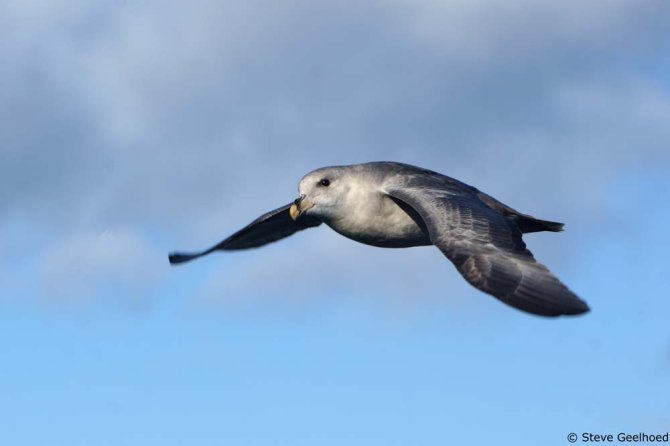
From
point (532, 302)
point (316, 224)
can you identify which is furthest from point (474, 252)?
point (316, 224)

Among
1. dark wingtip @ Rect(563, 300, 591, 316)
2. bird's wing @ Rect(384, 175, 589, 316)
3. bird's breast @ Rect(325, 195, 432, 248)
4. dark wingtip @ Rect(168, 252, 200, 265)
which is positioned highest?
dark wingtip @ Rect(168, 252, 200, 265)

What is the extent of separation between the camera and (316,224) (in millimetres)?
19891

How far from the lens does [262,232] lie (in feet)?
66.3

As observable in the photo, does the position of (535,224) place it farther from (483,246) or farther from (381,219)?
(483,246)

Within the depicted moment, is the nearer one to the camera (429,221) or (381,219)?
(429,221)

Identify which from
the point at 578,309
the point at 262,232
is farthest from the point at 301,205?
the point at 578,309

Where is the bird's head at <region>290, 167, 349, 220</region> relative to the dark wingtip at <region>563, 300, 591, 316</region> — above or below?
above

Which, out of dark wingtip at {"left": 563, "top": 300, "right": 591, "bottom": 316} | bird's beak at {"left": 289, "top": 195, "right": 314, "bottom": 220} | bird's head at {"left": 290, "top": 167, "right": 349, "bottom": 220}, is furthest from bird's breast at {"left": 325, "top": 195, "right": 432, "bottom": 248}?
dark wingtip at {"left": 563, "top": 300, "right": 591, "bottom": 316}

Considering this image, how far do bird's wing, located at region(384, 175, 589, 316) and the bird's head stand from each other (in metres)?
0.69

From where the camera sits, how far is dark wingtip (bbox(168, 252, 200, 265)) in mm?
19844

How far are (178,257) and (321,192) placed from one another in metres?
4.15

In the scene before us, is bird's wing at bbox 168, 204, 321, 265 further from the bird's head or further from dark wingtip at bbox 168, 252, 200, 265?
the bird's head

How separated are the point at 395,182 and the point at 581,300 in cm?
498

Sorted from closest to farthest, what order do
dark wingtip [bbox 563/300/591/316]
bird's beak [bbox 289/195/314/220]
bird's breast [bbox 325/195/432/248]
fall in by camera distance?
dark wingtip [bbox 563/300/591/316] → bird's breast [bbox 325/195/432/248] → bird's beak [bbox 289/195/314/220]
